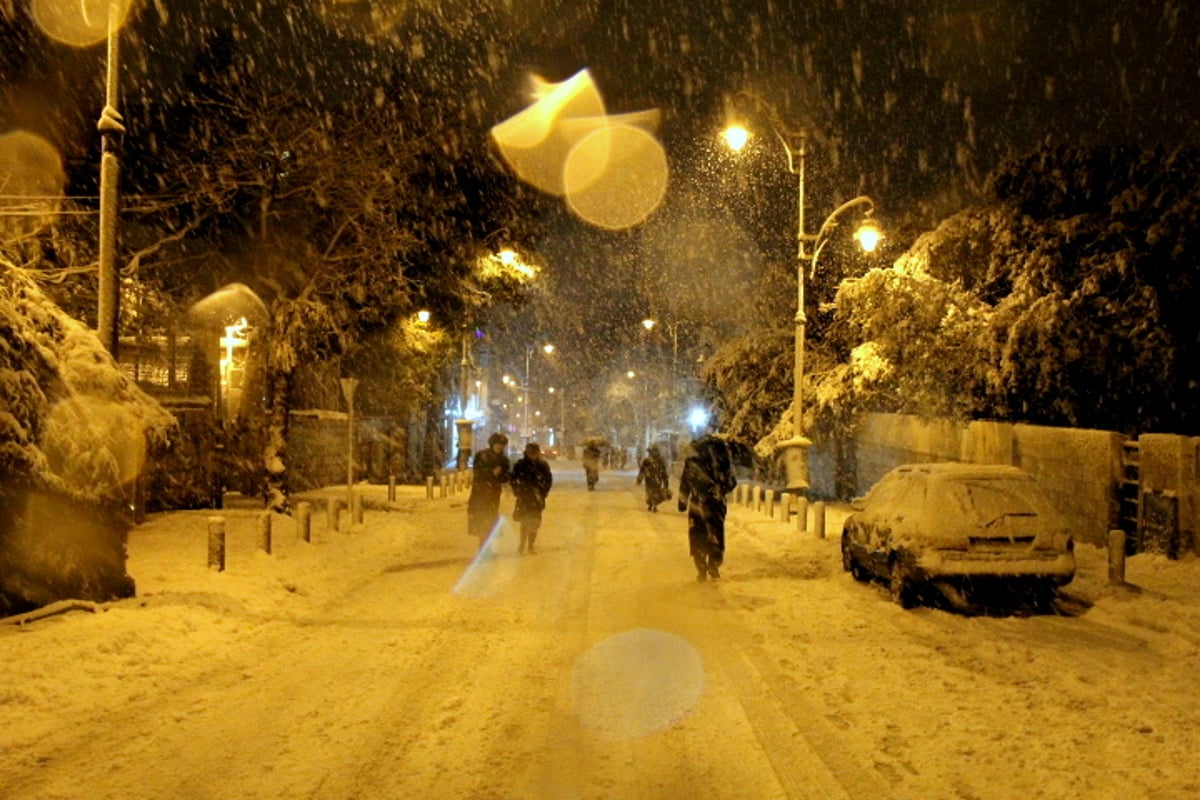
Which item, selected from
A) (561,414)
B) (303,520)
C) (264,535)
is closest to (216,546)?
(264,535)

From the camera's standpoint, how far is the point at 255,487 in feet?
90.7

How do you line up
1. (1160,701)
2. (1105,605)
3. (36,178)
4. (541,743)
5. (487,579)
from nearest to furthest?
1. (541,743)
2. (1160,701)
3. (1105,605)
4. (487,579)
5. (36,178)

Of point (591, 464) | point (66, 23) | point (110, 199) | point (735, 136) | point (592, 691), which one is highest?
point (66, 23)

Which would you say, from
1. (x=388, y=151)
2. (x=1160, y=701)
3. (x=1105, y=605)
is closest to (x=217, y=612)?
(x=1160, y=701)

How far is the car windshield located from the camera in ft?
35.2

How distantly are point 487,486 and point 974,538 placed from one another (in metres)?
7.95

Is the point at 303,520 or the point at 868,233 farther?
the point at 868,233

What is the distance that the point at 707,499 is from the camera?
1295 cm

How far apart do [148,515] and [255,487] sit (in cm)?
735

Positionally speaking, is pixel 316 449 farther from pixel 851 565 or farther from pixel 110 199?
pixel 851 565

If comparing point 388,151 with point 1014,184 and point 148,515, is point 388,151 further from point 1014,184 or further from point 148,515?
point 1014,184

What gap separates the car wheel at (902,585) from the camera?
1091 cm

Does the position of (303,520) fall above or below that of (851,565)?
above

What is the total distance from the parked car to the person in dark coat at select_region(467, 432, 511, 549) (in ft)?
21.1
